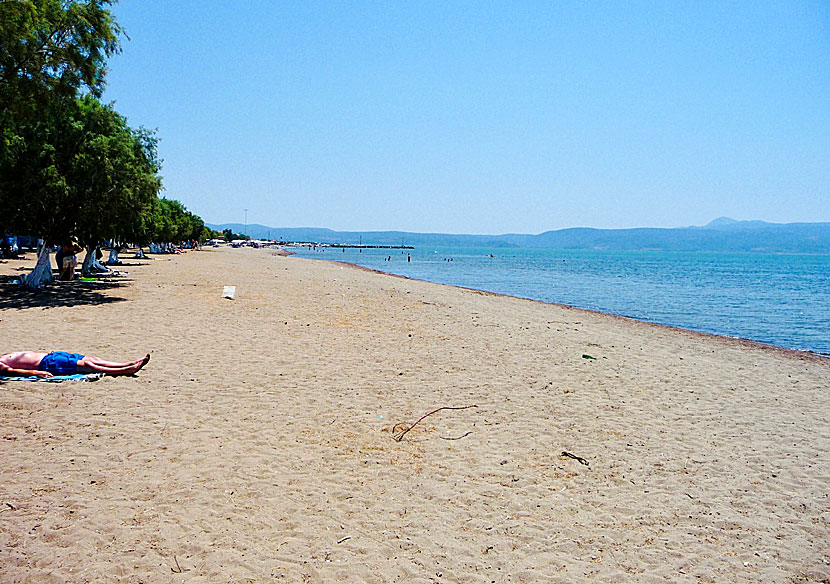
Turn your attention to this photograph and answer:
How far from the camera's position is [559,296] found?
117 ft

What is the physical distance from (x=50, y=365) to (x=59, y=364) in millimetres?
115

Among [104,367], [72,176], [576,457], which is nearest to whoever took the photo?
[576,457]

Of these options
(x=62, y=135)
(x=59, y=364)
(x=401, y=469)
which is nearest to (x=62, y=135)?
(x=62, y=135)

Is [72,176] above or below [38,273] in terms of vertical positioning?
above

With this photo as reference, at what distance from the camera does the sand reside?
4.14 metres

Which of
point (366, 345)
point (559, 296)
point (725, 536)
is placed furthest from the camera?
point (559, 296)

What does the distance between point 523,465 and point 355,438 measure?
6.52 feet

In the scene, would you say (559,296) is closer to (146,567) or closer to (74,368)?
(74,368)

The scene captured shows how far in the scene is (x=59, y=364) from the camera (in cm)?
815

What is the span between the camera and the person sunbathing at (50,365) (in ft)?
25.8

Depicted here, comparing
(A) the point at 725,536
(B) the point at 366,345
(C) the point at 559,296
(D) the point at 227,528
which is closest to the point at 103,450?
(D) the point at 227,528

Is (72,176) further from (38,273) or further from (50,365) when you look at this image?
(50,365)

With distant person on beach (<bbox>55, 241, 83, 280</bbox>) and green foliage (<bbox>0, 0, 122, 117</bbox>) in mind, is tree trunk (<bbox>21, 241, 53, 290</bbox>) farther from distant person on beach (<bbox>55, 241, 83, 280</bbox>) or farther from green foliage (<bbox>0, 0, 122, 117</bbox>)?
green foliage (<bbox>0, 0, 122, 117</bbox>)

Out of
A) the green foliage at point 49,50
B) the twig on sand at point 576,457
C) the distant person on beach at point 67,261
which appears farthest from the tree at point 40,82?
the twig on sand at point 576,457
